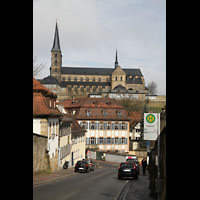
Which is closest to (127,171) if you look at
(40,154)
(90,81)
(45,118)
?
(40,154)

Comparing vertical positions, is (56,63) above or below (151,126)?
above

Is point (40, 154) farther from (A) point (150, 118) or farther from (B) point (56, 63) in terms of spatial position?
(B) point (56, 63)

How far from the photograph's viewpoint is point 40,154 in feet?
82.5

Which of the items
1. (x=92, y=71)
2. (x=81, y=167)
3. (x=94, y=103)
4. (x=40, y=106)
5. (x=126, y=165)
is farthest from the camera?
(x=92, y=71)

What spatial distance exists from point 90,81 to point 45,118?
150126 mm

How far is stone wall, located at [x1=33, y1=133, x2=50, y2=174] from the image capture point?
2364 centimetres

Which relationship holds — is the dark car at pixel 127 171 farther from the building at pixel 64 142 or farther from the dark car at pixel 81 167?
the building at pixel 64 142

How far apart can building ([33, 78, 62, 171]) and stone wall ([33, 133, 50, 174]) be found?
0.80 meters

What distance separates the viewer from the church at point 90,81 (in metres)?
151
